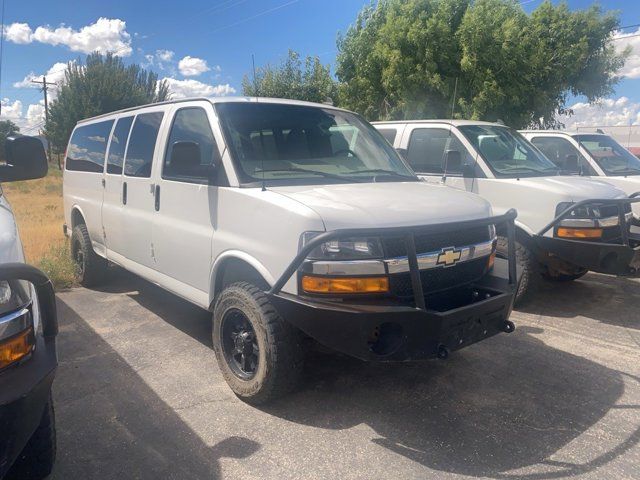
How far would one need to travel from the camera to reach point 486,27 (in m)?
13.1

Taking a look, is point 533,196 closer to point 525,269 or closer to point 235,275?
point 525,269

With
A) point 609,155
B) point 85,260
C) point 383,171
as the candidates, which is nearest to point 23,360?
point 383,171

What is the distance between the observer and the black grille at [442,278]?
2.97 meters

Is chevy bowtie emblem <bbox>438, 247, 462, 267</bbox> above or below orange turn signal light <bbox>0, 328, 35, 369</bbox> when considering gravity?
above

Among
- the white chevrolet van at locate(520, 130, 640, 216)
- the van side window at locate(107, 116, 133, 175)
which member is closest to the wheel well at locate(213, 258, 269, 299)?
the van side window at locate(107, 116, 133, 175)

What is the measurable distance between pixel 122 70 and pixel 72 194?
37.1 m

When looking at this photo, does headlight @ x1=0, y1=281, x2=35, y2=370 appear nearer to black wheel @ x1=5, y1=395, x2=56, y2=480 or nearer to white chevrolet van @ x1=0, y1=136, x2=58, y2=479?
white chevrolet van @ x1=0, y1=136, x2=58, y2=479

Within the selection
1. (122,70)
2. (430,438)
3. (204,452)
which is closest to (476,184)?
(430,438)

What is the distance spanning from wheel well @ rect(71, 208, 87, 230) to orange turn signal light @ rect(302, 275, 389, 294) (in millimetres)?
4334

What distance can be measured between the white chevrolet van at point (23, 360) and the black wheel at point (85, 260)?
3.76m

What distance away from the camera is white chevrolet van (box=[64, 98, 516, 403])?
2877mm

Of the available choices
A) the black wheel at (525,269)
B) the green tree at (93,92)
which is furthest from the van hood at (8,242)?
the green tree at (93,92)

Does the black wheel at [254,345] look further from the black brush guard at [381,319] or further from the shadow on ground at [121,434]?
the shadow on ground at [121,434]

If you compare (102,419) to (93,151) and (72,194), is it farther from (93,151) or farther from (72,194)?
(72,194)
